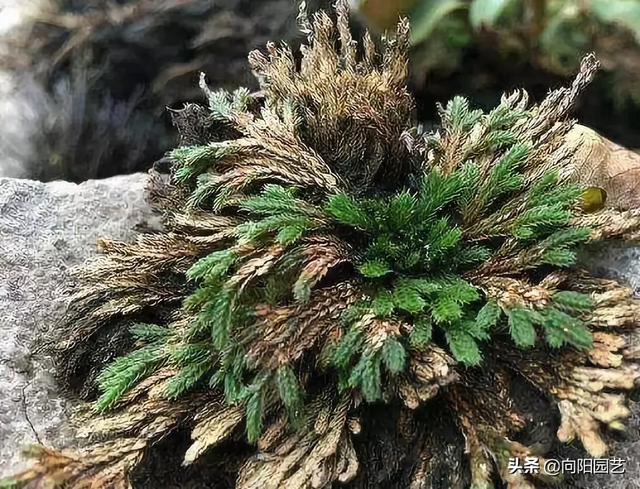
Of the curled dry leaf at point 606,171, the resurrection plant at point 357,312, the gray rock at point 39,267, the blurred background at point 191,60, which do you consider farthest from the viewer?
the blurred background at point 191,60

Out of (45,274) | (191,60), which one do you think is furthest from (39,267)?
(191,60)

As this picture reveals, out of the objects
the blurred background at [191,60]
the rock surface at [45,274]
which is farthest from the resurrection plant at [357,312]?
the blurred background at [191,60]

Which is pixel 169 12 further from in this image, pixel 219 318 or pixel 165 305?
pixel 219 318

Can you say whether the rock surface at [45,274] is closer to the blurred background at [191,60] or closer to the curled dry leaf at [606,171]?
the curled dry leaf at [606,171]

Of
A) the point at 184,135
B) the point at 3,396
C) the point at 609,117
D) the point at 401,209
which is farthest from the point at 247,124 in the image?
the point at 609,117

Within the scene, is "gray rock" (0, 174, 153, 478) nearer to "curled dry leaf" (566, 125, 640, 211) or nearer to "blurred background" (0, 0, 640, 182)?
"blurred background" (0, 0, 640, 182)

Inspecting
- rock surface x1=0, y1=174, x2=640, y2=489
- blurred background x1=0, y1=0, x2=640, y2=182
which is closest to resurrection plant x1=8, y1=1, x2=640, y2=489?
rock surface x1=0, y1=174, x2=640, y2=489

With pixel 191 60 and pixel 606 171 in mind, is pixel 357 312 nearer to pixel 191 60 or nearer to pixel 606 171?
pixel 606 171
